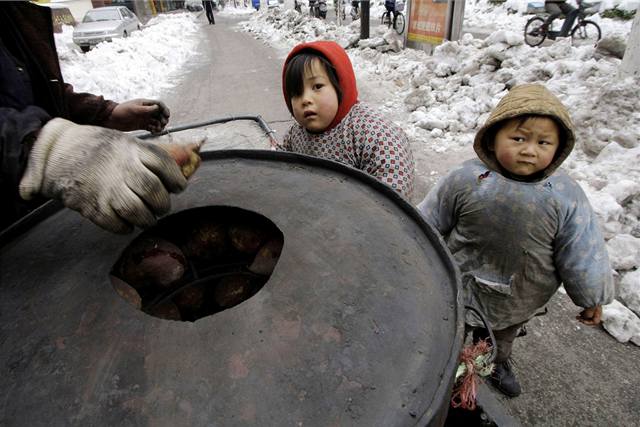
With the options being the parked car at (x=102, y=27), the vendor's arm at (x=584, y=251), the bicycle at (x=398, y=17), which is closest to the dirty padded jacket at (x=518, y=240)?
the vendor's arm at (x=584, y=251)

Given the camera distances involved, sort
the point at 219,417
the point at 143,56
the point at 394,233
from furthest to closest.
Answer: the point at 143,56 → the point at 394,233 → the point at 219,417

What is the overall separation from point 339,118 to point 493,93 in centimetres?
388

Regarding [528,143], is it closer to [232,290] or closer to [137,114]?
[232,290]

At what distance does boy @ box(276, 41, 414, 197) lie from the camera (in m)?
1.56

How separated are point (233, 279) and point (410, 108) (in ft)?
15.3

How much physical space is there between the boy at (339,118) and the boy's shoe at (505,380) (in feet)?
3.43

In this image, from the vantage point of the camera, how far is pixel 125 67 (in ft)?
27.2

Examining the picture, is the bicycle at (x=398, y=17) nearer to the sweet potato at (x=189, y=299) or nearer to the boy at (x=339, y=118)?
the boy at (x=339, y=118)

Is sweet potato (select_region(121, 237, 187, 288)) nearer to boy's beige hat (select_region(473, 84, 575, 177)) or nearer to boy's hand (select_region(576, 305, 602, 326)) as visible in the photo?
boy's beige hat (select_region(473, 84, 575, 177))

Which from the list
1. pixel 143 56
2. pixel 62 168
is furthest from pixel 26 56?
pixel 143 56

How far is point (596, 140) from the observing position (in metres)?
3.31

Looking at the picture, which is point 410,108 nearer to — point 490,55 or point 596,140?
point 490,55

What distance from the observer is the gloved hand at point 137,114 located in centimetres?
181

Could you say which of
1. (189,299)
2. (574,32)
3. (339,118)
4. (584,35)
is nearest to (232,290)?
(189,299)
